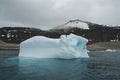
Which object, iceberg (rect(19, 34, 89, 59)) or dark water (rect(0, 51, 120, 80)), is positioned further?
iceberg (rect(19, 34, 89, 59))

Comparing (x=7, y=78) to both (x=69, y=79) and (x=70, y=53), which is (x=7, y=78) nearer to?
(x=69, y=79)

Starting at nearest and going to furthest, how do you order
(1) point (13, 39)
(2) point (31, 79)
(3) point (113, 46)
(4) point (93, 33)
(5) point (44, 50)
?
1. (2) point (31, 79)
2. (5) point (44, 50)
3. (3) point (113, 46)
4. (1) point (13, 39)
5. (4) point (93, 33)

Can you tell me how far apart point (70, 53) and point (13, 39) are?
129886 millimetres

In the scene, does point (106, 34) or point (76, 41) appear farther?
point (106, 34)

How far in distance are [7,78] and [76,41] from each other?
742 inches

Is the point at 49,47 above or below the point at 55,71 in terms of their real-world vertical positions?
above

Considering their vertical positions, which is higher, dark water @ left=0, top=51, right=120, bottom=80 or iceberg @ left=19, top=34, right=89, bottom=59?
iceberg @ left=19, top=34, right=89, bottom=59

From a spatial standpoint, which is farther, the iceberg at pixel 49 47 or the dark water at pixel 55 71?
the iceberg at pixel 49 47

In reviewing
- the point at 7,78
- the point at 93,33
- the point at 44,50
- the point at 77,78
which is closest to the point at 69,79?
the point at 77,78

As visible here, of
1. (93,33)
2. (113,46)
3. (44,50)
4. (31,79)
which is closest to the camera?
(31,79)

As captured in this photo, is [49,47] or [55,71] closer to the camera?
[55,71]

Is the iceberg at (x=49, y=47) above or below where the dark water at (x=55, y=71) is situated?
above

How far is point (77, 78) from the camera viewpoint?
23.8 m

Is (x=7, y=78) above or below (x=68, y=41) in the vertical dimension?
below
